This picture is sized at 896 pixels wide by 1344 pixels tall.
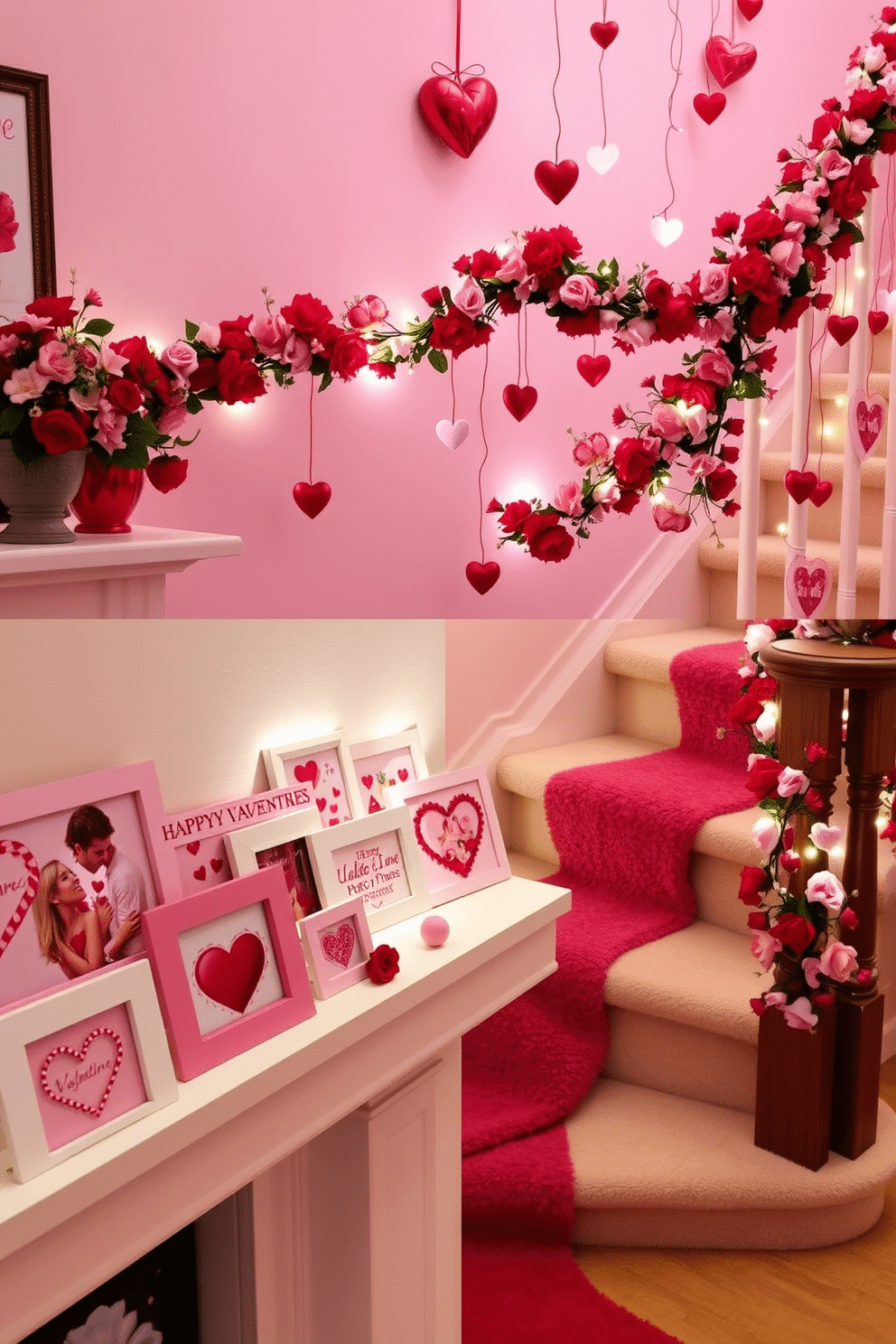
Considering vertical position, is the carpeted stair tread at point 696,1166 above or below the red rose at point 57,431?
below

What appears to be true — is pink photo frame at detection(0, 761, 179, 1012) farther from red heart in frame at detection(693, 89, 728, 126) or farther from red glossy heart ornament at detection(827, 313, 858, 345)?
red heart in frame at detection(693, 89, 728, 126)

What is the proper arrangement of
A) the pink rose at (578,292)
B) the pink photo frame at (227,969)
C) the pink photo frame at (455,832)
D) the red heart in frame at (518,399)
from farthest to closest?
the red heart in frame at (518,399) → the pink rose at (578,292) → the pink photo frame at (455,832) → the pink photo frame at (227,969)

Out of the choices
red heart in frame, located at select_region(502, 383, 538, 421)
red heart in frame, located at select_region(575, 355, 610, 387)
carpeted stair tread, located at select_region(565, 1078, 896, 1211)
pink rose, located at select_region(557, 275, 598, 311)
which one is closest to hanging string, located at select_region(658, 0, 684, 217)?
red heart in frame, located at select_region(575, 355, 610, 387)

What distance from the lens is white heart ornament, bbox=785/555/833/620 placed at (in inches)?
104

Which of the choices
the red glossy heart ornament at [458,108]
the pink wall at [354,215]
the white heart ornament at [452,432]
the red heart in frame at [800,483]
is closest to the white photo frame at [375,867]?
the pink wall at [354,215]

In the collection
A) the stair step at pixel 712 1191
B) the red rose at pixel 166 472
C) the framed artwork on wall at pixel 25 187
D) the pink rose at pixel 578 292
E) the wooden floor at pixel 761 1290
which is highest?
the framed artwork on wall at pixel 25 187

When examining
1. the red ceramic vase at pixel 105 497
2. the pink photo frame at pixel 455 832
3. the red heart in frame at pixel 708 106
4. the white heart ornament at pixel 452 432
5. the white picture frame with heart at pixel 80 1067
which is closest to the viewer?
the white picture frame with heart at pixel 80 1067

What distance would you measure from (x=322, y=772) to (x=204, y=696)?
202 mm

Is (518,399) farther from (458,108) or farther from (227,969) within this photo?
(227,969)

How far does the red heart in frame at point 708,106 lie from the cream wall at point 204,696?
2.32 meters

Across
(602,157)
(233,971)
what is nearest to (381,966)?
(233,971)

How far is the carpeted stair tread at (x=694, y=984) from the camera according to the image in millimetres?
2293

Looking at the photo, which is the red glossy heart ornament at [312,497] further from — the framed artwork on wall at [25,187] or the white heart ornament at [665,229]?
the white heart ornament at [665,229]

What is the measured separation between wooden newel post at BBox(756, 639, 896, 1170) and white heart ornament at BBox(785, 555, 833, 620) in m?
0.54
